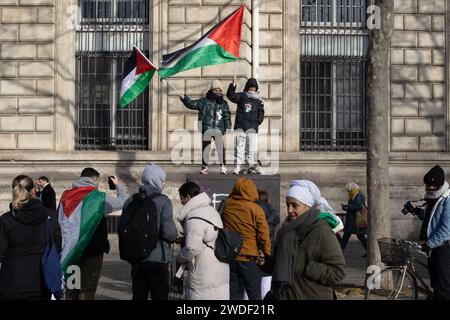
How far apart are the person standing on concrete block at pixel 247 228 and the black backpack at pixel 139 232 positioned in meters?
0.90

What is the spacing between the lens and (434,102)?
855 inches

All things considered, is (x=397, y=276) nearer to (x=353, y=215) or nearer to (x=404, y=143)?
(x=353, y=215)

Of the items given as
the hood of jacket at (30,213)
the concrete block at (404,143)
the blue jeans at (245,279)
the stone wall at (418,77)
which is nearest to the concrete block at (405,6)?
the stone wall at (418,77)

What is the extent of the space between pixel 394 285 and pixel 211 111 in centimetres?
586

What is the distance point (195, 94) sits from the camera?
20.9 m

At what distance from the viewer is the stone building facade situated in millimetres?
21062

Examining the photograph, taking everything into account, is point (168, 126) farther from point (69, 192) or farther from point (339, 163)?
point (69, 192)

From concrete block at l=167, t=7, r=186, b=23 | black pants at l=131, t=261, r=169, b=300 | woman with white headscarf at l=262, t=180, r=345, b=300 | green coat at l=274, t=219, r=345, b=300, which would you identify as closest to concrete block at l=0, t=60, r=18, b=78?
concrete block at l=167, t=7, r=186, b=23

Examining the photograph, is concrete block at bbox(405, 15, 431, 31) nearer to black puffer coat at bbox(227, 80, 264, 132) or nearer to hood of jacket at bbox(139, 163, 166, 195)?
black puffer coat at bbox(227, 80, 264, 132)

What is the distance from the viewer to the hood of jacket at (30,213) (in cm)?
884

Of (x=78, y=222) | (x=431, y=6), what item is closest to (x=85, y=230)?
(x=78, y=222)

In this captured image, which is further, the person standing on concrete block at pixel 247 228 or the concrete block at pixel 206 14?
the concrete block at pixel 206 14

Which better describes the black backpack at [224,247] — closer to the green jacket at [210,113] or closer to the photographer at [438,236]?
the photographer at [438,236]
